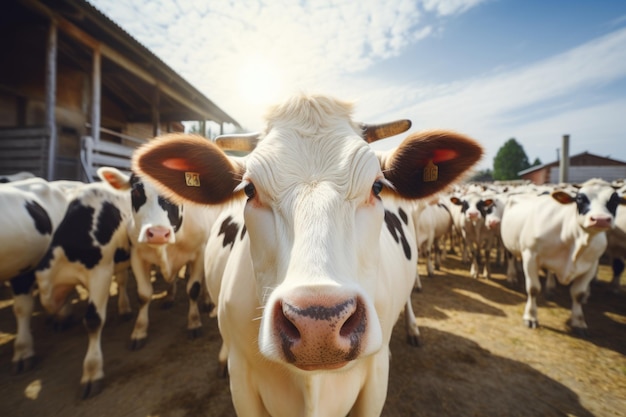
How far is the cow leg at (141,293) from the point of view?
3.70 m

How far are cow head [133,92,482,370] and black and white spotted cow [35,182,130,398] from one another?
6.67ft

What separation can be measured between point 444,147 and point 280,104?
1026 millimetres

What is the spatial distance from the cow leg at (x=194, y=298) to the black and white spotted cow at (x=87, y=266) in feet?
3.68

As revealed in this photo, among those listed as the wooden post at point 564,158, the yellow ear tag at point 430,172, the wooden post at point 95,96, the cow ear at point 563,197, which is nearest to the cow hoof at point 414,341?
the yellow ear tag at point 430,172

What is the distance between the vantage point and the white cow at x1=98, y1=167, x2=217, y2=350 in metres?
3.28

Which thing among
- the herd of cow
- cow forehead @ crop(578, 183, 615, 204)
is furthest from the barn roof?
cow forehead @ crop(578, 183, 615, 204)

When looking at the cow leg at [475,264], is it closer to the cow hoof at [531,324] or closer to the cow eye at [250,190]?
the cow hoof at [531,324]

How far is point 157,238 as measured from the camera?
3102 mm

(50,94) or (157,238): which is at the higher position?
(50,94)

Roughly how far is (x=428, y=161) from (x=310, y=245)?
1125 mm

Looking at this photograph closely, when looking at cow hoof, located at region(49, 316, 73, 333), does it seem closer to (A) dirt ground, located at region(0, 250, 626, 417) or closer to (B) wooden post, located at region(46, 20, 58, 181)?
(A) dirt ground, located at region(0, 250, 626, 417)

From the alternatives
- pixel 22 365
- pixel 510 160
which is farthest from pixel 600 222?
pixel 510 160

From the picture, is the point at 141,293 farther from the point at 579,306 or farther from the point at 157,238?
the point at 579,306

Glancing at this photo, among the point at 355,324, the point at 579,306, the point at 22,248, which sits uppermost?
the point at 355,324
